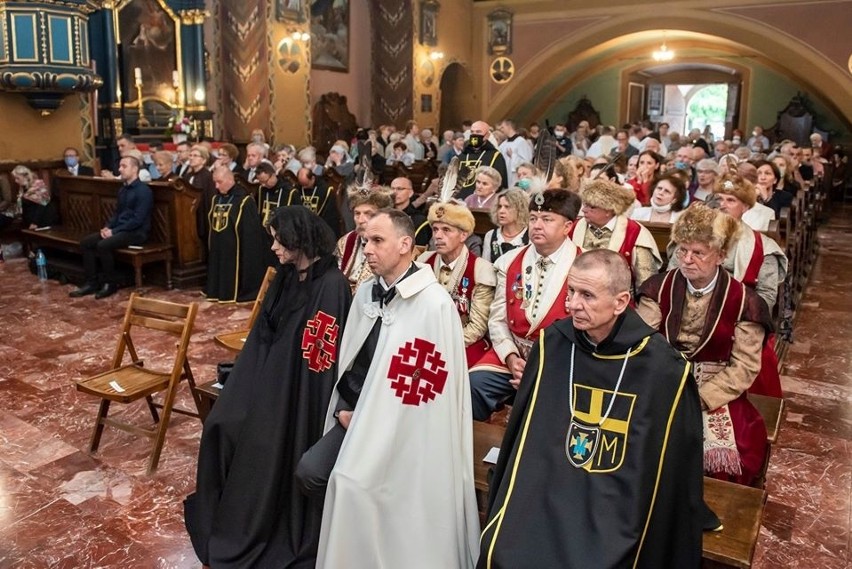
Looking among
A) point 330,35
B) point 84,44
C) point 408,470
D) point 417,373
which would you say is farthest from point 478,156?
point 330,35

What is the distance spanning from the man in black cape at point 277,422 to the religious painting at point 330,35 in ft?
47.0

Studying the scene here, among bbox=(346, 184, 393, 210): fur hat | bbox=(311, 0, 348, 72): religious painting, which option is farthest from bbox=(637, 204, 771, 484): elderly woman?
bbox=(311, 0, 348, 72): religious painting

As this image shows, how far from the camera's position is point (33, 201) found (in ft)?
31.3

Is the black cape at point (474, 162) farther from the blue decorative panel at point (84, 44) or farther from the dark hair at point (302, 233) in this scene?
the blue decorative panel at point (84, 44)

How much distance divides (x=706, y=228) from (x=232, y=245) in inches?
223

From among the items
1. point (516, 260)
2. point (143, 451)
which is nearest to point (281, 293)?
point (516, 260)

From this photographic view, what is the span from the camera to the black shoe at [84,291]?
7949mm

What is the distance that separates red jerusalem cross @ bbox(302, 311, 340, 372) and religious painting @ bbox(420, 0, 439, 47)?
53.6 ft

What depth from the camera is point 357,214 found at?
484 centimetres

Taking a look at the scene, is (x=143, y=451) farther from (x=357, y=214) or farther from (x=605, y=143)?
(x=605, y=143)

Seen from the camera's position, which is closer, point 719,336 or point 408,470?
point 408,470

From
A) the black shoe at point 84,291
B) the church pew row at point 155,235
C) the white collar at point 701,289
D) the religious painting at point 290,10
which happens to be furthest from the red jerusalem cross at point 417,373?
the religious painting at point 290,10

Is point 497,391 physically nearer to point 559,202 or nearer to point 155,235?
point 559,202

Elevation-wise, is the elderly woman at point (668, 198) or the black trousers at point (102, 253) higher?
the elderly woman at point (668, 198)
